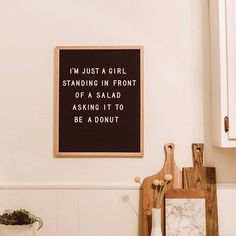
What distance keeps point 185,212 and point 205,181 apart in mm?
187

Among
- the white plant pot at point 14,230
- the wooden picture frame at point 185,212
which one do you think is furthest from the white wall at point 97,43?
the white plant pot at point 14,230

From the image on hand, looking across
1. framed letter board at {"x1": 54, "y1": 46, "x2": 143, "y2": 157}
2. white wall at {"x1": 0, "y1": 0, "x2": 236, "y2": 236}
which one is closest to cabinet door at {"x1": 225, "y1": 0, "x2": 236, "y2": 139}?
white wall at {"x1": 0, "y1": 0, "x2": 236, "y2": 236}

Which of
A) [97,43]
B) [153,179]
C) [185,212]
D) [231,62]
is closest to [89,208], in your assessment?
[153,179]

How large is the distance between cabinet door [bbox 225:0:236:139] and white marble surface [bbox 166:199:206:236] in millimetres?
408

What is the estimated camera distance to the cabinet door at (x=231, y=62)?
1.53 m

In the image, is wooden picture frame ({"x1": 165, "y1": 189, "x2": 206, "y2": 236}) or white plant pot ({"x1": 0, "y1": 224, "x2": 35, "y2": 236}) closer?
white plant pot ({"x1": 0, "y1": 224, "x2": 35, "y2": 236})

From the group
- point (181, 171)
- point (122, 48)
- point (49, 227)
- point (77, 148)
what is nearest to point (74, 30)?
point (122, 48)

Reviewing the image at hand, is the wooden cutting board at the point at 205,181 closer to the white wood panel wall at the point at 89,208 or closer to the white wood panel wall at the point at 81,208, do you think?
the white wood panel wall at the point at 89,208

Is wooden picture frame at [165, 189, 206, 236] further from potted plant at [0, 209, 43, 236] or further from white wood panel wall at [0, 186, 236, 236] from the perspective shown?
potted plant at [0, 209, 43, 236]

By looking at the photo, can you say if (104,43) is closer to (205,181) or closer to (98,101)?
(98,101)

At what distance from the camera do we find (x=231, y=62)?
154 cm

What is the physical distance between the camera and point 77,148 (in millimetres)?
1750

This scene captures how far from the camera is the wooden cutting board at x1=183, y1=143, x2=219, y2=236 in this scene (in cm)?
170

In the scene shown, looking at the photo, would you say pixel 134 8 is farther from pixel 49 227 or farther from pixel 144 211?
pixel 49 227
